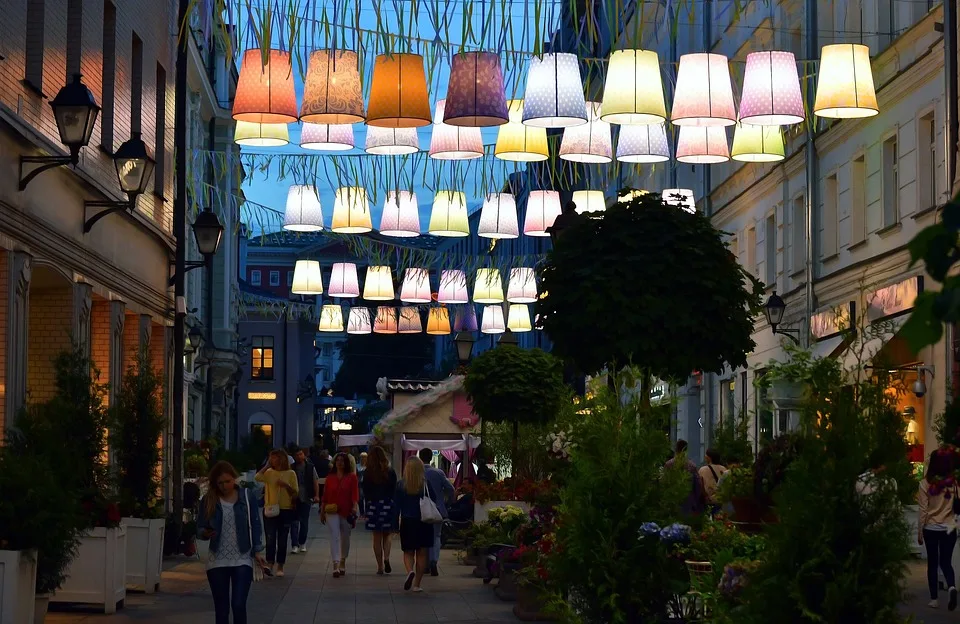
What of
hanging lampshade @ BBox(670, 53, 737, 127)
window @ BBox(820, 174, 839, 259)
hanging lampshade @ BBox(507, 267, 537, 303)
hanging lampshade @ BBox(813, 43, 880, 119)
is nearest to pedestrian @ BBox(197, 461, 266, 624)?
hanging lampshade @ BBox(670, 53, 737, 127)

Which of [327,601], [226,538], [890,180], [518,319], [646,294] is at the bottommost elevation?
[327,601]

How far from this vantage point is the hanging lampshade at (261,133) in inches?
632

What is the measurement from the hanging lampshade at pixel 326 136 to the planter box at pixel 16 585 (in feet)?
17.8

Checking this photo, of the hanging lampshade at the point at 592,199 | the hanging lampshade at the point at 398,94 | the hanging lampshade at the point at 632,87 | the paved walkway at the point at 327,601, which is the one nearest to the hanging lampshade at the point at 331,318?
the paved walkway at the point at 327,601

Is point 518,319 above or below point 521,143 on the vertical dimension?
below

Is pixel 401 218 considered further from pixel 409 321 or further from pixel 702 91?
pixel 409 321

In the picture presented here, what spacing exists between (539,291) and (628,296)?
38.9 inches

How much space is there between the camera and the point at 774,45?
3516 centimetres

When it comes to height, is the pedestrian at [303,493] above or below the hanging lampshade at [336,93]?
below

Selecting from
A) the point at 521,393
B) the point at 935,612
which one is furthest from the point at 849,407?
the point at 521,393

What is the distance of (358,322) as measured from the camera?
4438cm

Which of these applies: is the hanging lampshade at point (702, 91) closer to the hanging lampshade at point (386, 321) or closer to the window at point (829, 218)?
the window at point (829, 218)

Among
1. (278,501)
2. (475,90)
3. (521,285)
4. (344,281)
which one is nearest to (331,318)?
(344,281)

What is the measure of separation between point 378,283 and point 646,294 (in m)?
22.6
